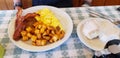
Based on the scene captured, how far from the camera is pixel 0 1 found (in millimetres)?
1639

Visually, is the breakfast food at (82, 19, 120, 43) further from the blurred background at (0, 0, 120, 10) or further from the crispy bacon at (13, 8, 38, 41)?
the blurred background at (0, 0, 120, 10)

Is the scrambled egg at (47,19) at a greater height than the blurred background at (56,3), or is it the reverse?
the scrambled egg at (47,19)

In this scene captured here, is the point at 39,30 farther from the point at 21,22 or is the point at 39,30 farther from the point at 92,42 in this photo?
the point at 92,42

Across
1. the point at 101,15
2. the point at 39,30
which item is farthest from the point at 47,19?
the point at 101,15

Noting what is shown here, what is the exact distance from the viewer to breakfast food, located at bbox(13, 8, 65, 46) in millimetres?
658

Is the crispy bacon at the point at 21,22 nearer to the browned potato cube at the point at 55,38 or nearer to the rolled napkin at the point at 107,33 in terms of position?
the browned potato cube at the point at 55,38

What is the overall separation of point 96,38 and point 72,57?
15 cm

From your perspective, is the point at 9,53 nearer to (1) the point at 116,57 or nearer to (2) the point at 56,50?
(2) the point at 56,50

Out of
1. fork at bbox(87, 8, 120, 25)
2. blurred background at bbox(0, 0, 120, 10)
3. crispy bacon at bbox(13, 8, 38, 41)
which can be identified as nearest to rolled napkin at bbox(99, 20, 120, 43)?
fork at bbox(87, 8, 120, 25)

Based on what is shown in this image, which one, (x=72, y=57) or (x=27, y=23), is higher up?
(x=27, y=23)

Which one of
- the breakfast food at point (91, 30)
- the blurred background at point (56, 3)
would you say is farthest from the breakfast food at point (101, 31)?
the blurred background at point (56, 3)

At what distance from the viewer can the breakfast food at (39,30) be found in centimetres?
66

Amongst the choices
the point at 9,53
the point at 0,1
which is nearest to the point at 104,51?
the point at 9,53

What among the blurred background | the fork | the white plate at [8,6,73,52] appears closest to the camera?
the white plate at [8,6,73,52]
